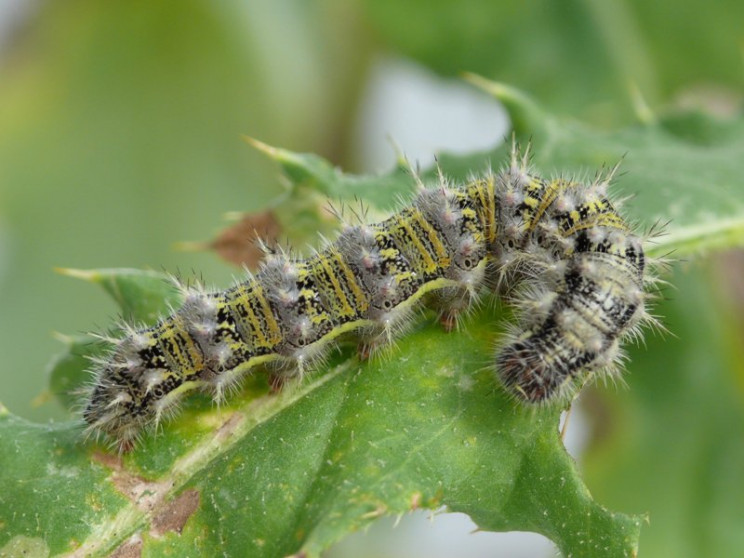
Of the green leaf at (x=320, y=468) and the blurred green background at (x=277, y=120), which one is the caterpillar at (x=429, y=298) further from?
the blurred green background at (x=277, y=120)

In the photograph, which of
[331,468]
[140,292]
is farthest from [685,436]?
[140,292]

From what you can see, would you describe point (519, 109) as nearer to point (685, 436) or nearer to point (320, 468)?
point (320, 468)

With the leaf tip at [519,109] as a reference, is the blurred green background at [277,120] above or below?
below

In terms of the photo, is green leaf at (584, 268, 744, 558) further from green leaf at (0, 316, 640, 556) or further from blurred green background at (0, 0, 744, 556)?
green leaf at (0, 316, 640, 556)

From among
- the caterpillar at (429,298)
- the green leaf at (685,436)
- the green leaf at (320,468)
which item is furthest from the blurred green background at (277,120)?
the green leaf at (320,468)

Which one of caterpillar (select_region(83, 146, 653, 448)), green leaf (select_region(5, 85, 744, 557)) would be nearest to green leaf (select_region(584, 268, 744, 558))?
caterpillar (select_region(83, 146, 653, 448))

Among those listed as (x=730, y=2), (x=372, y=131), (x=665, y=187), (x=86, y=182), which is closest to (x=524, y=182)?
(x=665, y=187)
